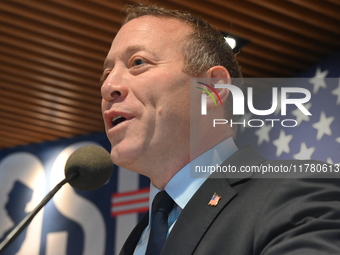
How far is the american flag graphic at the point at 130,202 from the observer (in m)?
6.86

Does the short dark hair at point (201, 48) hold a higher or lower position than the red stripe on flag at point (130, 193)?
lower

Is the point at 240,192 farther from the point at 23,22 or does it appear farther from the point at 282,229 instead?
the point at 23,22

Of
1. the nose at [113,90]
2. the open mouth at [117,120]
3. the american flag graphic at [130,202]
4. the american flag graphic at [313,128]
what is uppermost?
the american flag graphic at [313,128]

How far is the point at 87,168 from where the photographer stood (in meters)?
1.74

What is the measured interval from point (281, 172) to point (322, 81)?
4.47 meters

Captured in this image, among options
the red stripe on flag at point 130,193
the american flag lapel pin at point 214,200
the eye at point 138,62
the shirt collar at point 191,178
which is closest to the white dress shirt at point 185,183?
the shirt collar at point 191,178

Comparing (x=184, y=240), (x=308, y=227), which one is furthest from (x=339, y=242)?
(x=184, y=240)

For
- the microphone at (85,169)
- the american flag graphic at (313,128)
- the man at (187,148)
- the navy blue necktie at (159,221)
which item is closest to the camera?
the man at (187,148)

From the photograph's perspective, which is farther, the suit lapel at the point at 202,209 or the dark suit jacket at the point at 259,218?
the suit lapel at the point at 202,209

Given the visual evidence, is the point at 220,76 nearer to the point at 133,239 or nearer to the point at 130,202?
the point at 133,239

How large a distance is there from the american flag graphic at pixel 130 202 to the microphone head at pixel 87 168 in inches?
199

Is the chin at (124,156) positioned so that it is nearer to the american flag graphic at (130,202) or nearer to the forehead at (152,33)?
the forehead at (152,33)

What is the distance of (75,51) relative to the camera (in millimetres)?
5805

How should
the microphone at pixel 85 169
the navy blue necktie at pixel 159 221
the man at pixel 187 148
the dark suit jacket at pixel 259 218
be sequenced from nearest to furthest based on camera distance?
1. the dark suit jacket at pixel 259 218
2. the man at pixel 187 148
3. the navy blue necktie at pixel 159 221
4. the microphone at pixel 85 169
